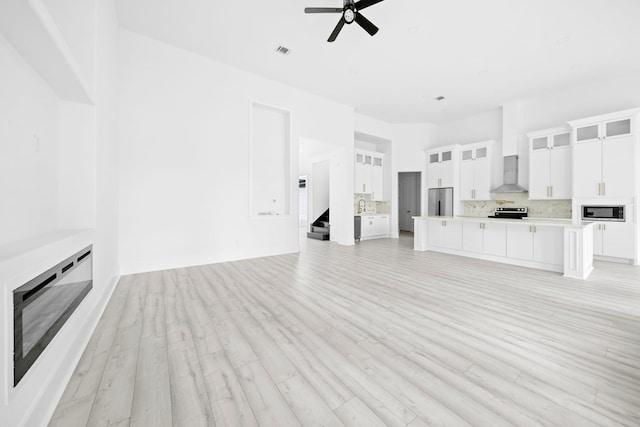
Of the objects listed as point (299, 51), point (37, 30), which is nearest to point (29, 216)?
point (37, 30)

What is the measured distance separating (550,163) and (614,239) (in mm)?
1902

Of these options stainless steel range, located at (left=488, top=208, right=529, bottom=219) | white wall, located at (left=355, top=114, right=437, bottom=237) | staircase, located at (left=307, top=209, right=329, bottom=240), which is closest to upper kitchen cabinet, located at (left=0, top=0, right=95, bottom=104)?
staircase, located at (left=307, top=209, right=329, bottom=240)

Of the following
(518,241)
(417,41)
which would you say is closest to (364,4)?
(417,41)

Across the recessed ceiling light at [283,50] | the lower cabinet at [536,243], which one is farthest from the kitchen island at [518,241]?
the recessed ceiling light at [283,50]

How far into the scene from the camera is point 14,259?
1082mm

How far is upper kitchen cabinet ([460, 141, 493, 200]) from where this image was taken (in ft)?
22.5

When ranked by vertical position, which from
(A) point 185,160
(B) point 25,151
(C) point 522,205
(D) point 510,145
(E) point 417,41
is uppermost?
(E) point 417,41

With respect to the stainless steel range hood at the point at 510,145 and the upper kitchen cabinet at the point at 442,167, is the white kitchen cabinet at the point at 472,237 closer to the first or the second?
the stainless steel range hood at the point at 510,145

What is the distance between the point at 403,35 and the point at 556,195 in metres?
4.94

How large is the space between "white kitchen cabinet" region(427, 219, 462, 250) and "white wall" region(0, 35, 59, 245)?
6017 mm

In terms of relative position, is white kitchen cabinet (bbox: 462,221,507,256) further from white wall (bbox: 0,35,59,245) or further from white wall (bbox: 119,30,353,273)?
white wall (bbox: 0,35,59,245)

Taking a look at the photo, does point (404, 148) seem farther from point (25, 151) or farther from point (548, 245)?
point (25, 151)

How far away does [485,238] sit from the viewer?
16.3 ft

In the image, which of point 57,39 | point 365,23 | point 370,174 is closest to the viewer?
point 57,39
